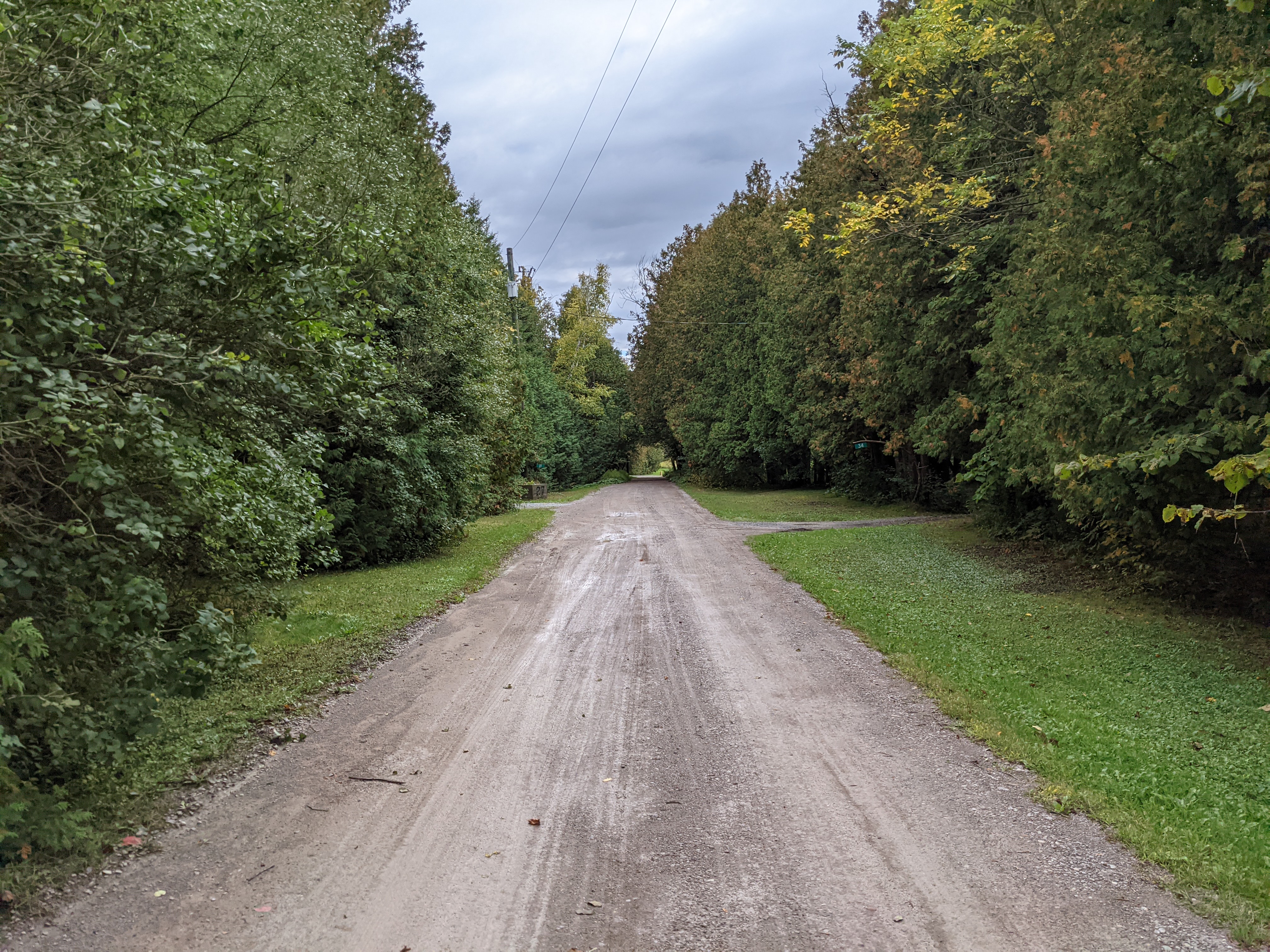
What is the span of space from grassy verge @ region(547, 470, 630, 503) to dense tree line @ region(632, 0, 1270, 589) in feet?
50.6

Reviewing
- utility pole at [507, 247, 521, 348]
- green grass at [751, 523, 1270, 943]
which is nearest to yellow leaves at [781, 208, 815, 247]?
green grass at [751, 523, 1270, 943]

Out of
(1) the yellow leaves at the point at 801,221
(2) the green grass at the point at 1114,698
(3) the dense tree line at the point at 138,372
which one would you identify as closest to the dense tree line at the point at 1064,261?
(1) the yellow leaves at the point at 801,221

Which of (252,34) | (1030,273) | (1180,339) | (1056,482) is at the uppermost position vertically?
(252,34)

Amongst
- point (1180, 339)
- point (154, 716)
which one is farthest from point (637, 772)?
point (1180, 339)

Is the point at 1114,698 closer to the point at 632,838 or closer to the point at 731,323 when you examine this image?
the point at 632,838

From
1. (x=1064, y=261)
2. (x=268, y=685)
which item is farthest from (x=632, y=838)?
(x=1064, y=261)

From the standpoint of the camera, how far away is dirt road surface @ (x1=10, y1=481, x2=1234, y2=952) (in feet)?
11.6

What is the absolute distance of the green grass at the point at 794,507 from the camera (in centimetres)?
2431

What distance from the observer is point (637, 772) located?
527 cm

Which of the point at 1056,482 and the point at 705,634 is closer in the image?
the point at 705,634

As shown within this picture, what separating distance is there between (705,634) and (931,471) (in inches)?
831

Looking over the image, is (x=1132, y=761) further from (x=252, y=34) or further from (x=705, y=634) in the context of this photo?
(x=252, y=34)

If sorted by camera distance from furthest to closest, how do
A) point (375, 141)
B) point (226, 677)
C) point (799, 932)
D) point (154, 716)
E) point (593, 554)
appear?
point (593, 554) → point (375, 141) → point (226, 677) → point (154, 716) → point (799, 932)

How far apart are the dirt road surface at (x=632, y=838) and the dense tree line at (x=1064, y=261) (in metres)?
2.24
